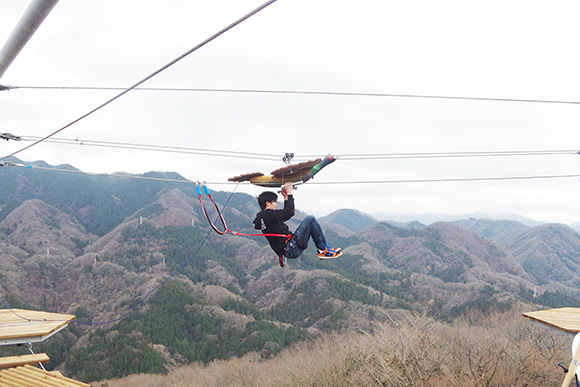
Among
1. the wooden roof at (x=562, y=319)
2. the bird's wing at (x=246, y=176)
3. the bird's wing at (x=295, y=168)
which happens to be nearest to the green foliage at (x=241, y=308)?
the wooden roof at (x=562, y=319)

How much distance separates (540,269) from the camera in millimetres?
176500

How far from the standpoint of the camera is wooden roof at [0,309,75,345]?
9398mm

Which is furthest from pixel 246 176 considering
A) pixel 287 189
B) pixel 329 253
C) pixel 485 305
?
pixel 485 305

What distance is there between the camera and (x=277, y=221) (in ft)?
24.6

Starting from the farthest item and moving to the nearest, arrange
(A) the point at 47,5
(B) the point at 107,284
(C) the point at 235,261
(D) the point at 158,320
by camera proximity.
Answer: (C) the point at 235,261, (B) the point at 107,284, (D) the point at 158,320, (A) the point at 47,5

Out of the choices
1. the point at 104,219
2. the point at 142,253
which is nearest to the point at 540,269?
the point at 142,253

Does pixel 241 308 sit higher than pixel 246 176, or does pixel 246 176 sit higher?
pixel 246 176

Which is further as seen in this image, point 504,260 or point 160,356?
point 504,260

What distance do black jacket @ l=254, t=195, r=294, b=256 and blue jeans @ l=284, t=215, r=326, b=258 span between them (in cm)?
14

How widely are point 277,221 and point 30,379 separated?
524 cm

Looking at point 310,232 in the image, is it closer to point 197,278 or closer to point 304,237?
point 304,237

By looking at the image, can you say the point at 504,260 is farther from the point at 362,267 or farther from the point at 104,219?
the point at 104,219

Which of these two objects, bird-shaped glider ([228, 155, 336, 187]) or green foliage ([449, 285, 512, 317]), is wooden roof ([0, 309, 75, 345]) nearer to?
bird-shaped glider ([228, 155, 336, 187])

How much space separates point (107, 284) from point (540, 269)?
16582 centimetres
